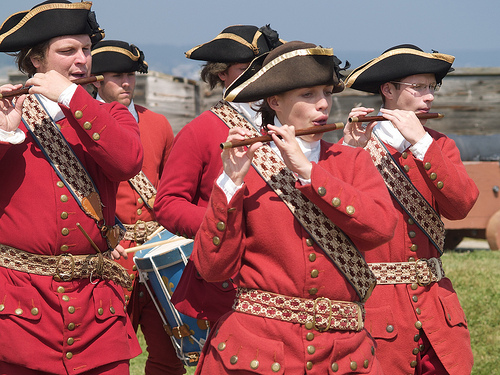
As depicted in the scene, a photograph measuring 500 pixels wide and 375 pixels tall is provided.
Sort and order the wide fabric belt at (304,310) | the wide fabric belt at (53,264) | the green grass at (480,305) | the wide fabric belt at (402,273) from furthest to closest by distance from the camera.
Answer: the green grass at (480,305)
the wide fabric belt at (402,273)
the wide fabric belt at (53,264)
the wide fabric belt at (304,310)

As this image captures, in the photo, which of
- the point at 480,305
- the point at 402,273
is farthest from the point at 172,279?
the point at 480,305

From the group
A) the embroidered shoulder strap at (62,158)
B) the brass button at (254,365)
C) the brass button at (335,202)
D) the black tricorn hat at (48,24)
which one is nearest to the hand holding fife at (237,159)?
the brass button at (335,202)

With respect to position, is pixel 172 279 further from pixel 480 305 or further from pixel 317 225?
pixel 480 305

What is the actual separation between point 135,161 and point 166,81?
30.1 ft

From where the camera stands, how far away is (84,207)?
452cm

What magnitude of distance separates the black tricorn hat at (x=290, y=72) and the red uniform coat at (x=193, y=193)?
0.97 meters

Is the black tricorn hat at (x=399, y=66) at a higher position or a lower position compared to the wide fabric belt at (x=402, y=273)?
higher

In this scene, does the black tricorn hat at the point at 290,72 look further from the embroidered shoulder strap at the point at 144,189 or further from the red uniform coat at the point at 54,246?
the embroidered shoulder strap at the point at 144,189

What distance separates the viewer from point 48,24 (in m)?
4.61

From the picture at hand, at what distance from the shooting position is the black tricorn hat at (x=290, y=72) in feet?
12.4

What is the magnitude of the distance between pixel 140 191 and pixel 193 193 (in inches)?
68.6

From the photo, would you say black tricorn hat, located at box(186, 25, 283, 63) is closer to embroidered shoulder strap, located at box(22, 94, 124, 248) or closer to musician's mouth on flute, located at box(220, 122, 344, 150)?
embroidered shoulder strap, located at box(22, 94, 124, 248)

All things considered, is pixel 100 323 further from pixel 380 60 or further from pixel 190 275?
pixel 380 60

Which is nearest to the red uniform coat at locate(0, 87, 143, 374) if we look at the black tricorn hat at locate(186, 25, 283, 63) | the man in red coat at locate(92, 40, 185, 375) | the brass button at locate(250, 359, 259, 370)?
the brass button at locate(250, 359, 259, 370)
